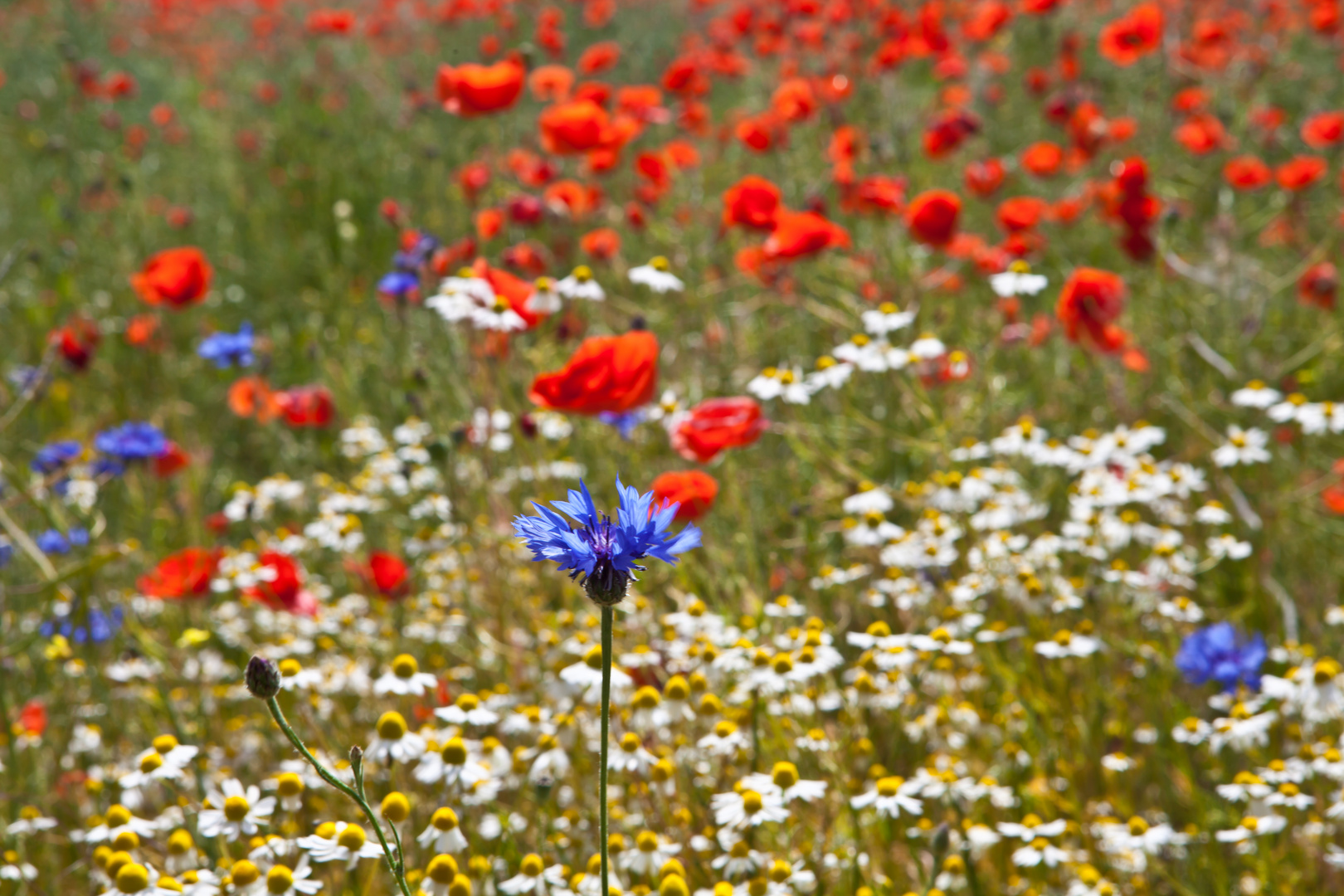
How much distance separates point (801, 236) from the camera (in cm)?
277

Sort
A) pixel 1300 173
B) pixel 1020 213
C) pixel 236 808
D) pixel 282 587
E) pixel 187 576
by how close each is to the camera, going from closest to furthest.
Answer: pixel 236 808
pixel 282 587
pixel 187 576
pixel 1020 213
pixel 1300 173

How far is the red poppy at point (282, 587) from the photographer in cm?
245

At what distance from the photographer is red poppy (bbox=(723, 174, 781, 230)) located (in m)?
3.10

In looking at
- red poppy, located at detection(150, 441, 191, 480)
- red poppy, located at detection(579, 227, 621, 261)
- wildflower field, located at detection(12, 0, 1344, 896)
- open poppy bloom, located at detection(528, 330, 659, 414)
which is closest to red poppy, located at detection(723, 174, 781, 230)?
wildflower field, located at detection(12, 0, 1344, 896)

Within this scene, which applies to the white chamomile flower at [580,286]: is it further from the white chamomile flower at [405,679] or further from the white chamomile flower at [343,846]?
the white chamomile flower at [343,846]

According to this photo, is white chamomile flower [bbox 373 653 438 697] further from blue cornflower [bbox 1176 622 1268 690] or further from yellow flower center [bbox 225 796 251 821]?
blue cornflower [bbox 1176 622 1268 690]

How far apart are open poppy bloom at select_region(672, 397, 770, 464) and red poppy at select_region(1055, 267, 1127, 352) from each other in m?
1.21

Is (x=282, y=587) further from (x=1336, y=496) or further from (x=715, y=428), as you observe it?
(x=1336, y=496)

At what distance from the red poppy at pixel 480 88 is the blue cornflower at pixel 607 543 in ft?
7.36

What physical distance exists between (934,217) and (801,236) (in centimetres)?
52

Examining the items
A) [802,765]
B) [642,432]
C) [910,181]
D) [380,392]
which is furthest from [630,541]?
[910,181]

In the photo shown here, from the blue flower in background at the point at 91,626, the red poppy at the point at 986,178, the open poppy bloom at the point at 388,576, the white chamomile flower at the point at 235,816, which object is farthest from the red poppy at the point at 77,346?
the red poppy at the point at 986,178

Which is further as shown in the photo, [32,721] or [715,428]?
[32,721]

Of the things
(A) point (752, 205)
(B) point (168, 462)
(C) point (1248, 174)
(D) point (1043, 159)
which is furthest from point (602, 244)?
(C) point (1248, 174)
